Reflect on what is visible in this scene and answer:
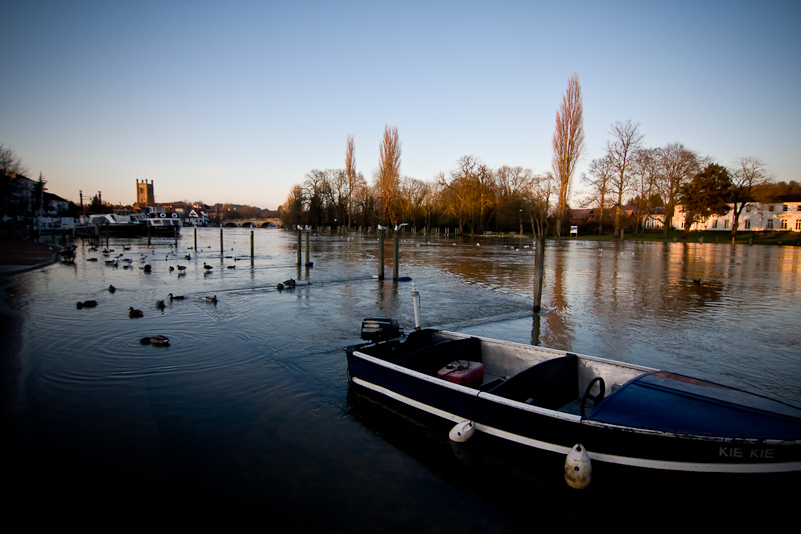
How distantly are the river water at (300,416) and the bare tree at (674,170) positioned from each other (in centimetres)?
5002

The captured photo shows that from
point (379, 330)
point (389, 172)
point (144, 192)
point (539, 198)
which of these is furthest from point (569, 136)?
point (144, 192)

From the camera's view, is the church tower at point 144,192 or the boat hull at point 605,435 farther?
the church tower at point 144,192

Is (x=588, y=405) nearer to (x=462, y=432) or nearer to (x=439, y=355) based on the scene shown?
(x=462, y=432)

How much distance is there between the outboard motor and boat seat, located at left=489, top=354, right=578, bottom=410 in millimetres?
2183

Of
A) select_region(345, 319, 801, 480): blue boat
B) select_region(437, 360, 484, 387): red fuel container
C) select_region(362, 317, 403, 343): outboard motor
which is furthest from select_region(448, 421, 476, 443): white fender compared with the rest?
select_region(362, 317, 403, 343): outboard motor

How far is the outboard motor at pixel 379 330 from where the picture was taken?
6.59 metres

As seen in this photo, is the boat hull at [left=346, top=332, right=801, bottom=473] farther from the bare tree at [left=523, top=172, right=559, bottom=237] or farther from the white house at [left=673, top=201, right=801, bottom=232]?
the white house at [left=673, top=201, right=801, bottom=232]

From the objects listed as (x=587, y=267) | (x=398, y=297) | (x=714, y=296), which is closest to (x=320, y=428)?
(x=398, y=297)

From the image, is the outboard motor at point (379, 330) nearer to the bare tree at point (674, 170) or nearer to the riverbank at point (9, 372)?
the riverbank at point (9, 372)

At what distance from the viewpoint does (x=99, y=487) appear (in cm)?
418

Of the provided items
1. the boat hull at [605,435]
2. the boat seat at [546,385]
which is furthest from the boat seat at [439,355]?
the boat seat at [546,385]

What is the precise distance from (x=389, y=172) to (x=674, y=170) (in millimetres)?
44385

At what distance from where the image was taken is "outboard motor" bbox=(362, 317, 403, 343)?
659 cm

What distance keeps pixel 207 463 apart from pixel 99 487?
96 cm
